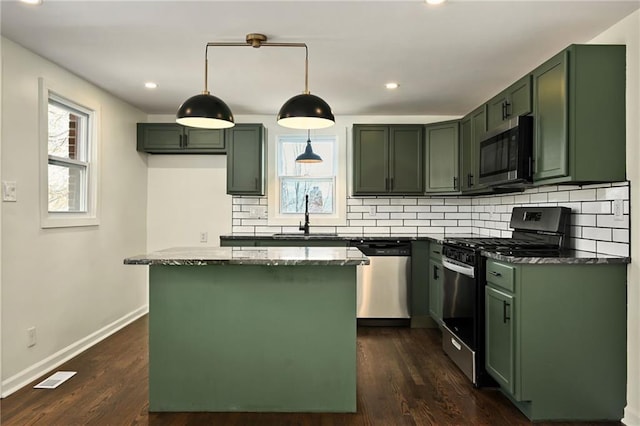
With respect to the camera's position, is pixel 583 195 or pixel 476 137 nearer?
pixel 583 195

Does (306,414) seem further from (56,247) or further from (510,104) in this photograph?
(510,104)

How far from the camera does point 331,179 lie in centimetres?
534

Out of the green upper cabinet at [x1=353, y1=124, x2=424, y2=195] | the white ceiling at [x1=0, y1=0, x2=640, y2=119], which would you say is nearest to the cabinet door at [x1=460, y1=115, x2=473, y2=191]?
the white ceiling at [x1=0, y1=0, x2=640, y2=119]

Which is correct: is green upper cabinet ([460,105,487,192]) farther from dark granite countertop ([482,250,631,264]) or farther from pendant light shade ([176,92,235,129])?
pendant light shade ([176,92,235,129])

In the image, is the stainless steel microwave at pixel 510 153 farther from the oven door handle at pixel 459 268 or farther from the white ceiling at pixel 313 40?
the oven door handle at pixel 459 268

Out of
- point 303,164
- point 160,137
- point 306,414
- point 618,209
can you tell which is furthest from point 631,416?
point 160,137

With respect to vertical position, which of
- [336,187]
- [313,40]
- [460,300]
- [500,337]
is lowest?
[500,337]

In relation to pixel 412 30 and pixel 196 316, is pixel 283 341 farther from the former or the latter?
pixel 412 30

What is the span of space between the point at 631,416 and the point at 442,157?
2869 millimetres

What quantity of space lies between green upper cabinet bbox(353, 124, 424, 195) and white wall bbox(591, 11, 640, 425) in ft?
8.11

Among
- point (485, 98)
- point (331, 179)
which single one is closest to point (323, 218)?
point (331, 179)

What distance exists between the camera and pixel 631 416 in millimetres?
2561

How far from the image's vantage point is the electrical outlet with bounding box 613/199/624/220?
2.64 metres

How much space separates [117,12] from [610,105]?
286 cm
